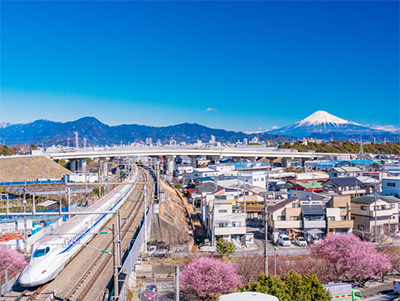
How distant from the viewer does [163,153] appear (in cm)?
4278

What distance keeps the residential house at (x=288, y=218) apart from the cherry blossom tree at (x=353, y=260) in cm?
345

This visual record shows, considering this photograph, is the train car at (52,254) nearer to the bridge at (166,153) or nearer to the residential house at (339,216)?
the residential house at (339,216)

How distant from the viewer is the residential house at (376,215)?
50.0 feet

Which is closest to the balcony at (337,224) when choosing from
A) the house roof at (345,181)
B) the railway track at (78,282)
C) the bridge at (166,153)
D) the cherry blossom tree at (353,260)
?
the cherry blossom tree at (353,260)

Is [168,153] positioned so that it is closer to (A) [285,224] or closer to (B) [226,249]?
(A) [285,224]

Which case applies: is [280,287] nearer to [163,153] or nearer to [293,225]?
→ [293,225]

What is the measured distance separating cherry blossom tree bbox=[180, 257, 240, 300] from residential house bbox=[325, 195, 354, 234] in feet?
27.1

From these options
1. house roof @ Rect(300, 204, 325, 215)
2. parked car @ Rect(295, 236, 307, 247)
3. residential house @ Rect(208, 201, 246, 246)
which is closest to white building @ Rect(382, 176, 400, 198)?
house roof @ Rect(300, 204, 325, 215)

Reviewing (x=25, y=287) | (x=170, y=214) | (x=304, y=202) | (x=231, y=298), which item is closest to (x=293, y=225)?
(x=304, y=202)

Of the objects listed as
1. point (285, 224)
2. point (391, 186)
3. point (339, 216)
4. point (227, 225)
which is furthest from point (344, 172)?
point (227, 225)

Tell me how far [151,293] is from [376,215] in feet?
40.6

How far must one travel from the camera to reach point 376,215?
15.1 metres

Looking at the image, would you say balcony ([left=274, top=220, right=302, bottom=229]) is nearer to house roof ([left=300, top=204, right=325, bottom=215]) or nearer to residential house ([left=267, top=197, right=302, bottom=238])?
residential house ([left=267, top=197, right=302, bottom=238])

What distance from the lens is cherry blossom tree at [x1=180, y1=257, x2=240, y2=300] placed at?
8.76m
